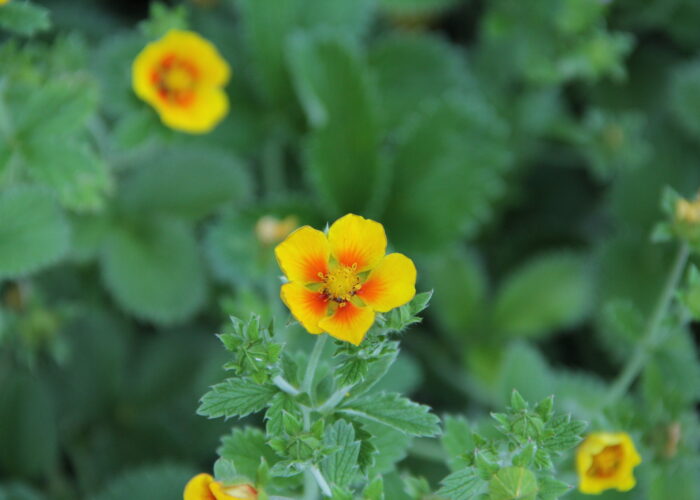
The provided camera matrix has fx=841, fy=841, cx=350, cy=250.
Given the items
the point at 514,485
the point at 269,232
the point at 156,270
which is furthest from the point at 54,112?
the point at 514,485

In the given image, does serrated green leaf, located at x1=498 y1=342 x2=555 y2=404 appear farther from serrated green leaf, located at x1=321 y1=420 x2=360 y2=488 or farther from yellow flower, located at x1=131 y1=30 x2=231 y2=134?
yellow flower, located at x1=131 y1=30 x2=231 y2=134

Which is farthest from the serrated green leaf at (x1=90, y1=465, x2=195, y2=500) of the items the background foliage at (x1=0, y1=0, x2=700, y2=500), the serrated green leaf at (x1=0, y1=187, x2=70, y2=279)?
the serrated green leaf at (x1=0, y1=187, x2=70, y2=279)

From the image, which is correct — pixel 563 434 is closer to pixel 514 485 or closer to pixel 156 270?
pixel 514 485

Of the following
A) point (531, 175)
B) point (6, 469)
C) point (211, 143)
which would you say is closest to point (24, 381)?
point (6, 469)

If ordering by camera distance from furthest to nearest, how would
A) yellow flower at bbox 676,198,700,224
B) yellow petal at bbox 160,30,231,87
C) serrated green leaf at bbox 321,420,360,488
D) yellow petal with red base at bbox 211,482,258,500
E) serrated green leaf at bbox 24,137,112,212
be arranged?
yellow petal at bbox 160,30,231,87
serrated green leaf at bbox 24,137,112,212
yellow flower at bbox 676,198,700,224
serrated green leaf at bbox 321,420,360,488
yellow petal with red base at bbox 211,482,258,500

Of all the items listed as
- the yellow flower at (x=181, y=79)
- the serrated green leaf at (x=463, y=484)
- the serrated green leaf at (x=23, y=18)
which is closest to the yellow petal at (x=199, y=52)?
the yellow flower at (x=181, y=79)

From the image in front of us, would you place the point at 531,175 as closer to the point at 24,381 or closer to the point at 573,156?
the point at 573,156
